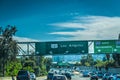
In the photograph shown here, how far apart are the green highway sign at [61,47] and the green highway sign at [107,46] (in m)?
1.93

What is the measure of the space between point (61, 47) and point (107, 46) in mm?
7509

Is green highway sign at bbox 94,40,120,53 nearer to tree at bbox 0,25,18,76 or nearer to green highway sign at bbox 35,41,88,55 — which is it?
green highway sign at bbox 35,41,88,55

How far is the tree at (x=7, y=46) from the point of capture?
227 ft

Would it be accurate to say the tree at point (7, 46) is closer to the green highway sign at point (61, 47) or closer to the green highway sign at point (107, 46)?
the green highway sign at point (61, 47)

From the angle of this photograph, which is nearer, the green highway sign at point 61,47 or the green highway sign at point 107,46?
the green highway sign at point 61,47

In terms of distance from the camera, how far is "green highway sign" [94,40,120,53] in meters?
64.2

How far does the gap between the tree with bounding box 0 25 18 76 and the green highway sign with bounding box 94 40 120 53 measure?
47.5 feet

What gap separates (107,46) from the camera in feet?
212

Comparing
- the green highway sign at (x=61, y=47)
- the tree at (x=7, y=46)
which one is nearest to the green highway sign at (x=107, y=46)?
the green highway sign at (x=61, y=47)

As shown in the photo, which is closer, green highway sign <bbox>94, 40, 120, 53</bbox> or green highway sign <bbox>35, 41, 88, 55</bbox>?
green highway sign <bbox>35, 41, 88, 55</bbox>

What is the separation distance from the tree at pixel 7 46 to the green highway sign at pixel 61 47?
5506 millimetres

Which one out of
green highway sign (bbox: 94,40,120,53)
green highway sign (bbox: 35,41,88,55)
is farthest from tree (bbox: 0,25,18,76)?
green highway sign (bbox: 94,40,120,53)

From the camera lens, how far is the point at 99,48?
212ft

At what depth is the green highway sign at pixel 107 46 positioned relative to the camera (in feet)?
211
